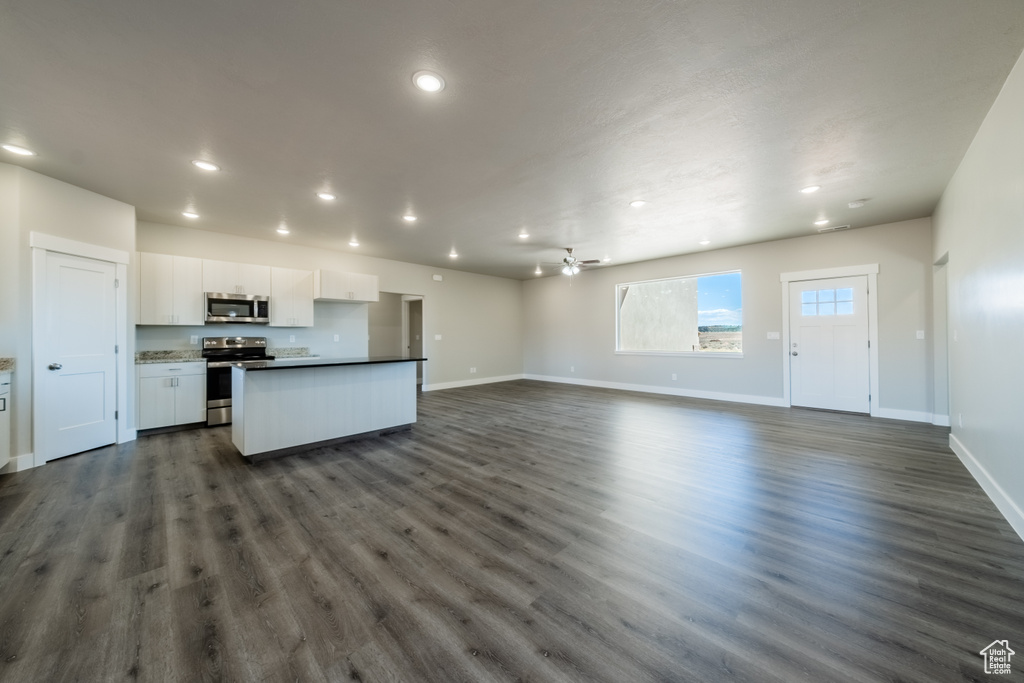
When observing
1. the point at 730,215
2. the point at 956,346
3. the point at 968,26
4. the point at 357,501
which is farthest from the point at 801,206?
the point at 357,501

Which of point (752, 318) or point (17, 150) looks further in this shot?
point (752, 318)

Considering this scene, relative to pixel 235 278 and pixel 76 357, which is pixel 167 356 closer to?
pixel 76 357

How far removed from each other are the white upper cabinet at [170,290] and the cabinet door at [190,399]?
0.75 metres

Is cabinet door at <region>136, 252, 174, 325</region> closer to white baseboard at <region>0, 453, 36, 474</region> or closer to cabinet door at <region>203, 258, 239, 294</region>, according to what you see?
cabinet door at <region>203, 258, 239, 294</region>

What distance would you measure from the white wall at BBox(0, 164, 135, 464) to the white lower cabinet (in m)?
1.08

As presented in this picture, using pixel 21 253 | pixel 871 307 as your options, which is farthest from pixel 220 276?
pixel 871 307

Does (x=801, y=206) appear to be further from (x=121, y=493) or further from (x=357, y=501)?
(x=121, y=493)

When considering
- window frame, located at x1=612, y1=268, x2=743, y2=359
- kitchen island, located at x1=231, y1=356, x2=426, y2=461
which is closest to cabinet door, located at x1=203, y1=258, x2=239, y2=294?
kitchen island, located at x1=231, y1=356, x2=426, y2=461

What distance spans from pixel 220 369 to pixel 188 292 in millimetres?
1073

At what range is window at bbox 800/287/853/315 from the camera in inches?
214

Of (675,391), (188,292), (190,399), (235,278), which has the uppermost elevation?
(235,278)

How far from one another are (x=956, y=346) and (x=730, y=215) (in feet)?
8.21

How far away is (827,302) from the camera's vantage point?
18.4 ft

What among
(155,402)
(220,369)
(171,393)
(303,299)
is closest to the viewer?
(155,402)
